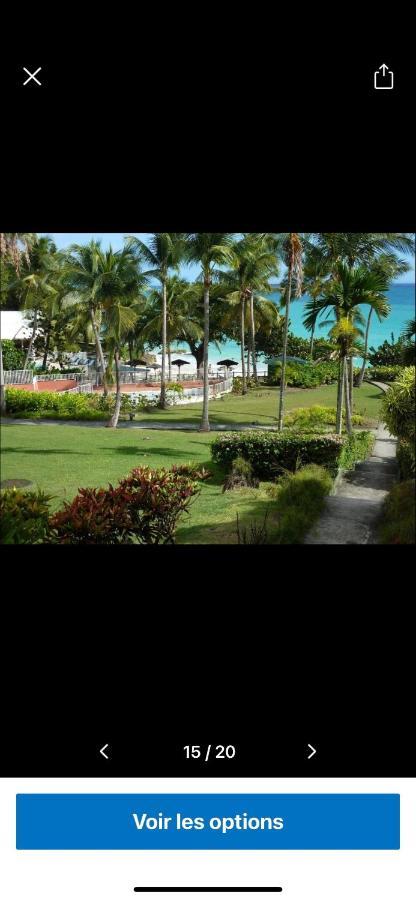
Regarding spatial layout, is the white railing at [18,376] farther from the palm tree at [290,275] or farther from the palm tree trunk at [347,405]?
the palm tree trunk at [347,405]

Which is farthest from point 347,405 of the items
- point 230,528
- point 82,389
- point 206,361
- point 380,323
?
point 82,389

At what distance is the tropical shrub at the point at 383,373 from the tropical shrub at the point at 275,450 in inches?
21.3

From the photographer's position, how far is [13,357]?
4.79 metres

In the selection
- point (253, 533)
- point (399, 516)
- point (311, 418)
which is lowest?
point (253, 533)

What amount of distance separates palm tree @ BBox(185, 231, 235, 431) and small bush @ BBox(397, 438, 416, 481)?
4.83ft

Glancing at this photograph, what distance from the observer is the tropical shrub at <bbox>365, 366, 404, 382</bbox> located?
479 cm

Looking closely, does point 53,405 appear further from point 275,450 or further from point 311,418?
point 311,418

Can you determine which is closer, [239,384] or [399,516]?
[399,516]

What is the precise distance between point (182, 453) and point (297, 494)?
0.95m

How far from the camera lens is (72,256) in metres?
4.61

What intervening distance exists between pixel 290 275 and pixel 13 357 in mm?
2212

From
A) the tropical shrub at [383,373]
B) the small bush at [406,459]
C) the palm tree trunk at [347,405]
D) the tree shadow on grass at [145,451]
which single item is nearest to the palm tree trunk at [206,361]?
the tree shadow on grass at [145,451]

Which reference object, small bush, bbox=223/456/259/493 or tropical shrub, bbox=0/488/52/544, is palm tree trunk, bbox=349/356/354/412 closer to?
small bush, bbox=223/456/259/493
